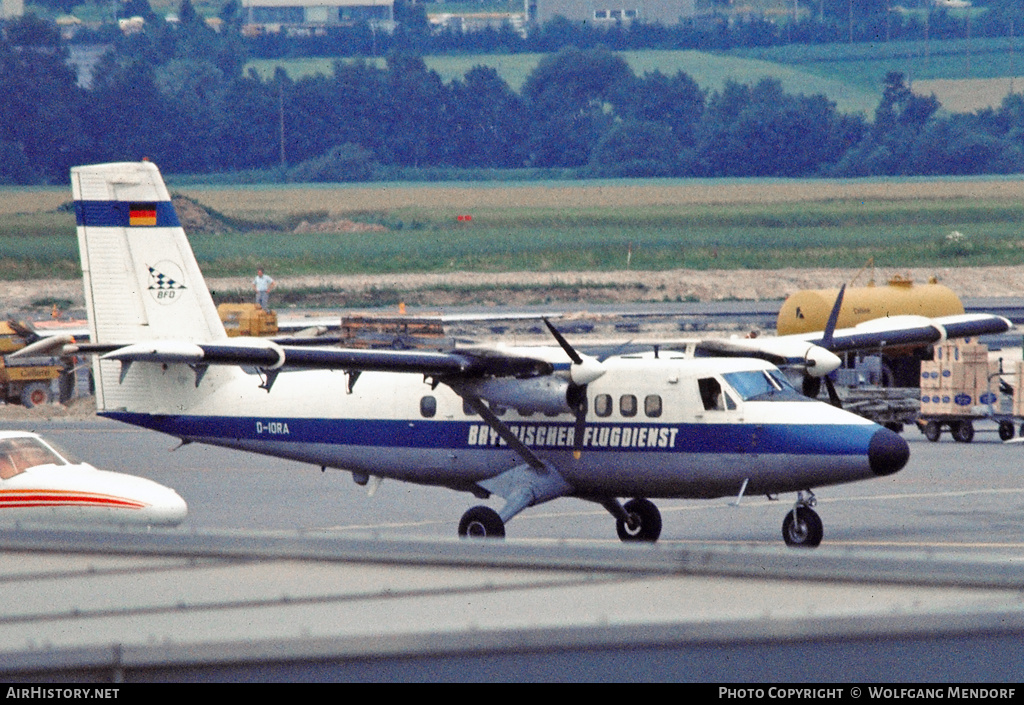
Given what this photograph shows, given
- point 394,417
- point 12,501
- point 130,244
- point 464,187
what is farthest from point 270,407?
point 464,187

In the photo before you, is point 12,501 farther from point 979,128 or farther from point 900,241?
point 979,128

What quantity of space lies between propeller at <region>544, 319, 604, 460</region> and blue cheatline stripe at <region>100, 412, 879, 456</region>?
17 cm

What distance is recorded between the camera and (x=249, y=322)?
4184cm

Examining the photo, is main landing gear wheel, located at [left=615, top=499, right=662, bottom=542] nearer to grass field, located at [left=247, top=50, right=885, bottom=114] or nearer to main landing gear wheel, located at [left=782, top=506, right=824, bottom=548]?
main landing gear wheel, located at [left=782, top=506, right=824, bottom=548]

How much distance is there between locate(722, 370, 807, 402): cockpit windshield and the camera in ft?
64.5

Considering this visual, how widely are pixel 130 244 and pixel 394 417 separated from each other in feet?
15.9

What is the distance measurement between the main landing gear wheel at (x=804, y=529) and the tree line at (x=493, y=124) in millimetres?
127096

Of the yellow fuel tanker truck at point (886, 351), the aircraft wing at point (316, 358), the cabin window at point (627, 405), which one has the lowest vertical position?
the yellow fuel tanker truck at point (886, 351)

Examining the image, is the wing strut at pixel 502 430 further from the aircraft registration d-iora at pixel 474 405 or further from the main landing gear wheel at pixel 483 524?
the main landing gear wheel at pixel 483 524

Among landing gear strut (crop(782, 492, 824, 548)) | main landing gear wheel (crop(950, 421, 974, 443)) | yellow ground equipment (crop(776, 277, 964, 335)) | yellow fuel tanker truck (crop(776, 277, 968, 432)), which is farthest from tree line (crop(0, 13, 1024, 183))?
landing gear strut (crop(782, 492, 824, 548))

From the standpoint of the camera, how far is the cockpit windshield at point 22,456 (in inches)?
712

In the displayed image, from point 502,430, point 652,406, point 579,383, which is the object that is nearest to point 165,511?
point 502,430

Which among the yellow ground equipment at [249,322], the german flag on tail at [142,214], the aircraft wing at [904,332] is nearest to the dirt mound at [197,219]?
the yellow ground equipment at [249,322]

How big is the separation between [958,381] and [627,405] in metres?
14.7
